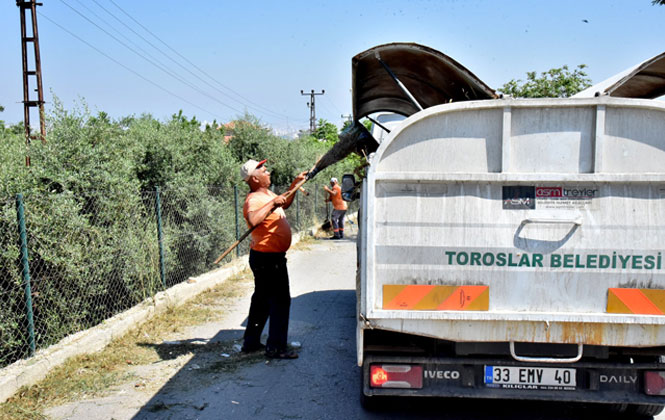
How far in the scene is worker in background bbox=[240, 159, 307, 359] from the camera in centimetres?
519

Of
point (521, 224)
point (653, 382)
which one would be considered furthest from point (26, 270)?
point (653, 382)

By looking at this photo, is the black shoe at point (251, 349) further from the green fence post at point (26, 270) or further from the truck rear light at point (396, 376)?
the truck rear light at point (396, 376)

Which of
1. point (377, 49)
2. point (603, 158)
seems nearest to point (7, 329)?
point (377, 49)

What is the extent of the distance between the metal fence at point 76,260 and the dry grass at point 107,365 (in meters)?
0.43

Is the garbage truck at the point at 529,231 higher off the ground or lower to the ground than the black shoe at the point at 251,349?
higher

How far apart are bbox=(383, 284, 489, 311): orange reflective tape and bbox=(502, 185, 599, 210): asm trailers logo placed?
0.55m

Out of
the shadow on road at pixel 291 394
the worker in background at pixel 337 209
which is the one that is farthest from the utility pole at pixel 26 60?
the shadow on road at pixel 291 394

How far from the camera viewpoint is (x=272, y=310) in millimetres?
5359

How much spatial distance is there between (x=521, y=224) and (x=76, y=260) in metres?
4.64

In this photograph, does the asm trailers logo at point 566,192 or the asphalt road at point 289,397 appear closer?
the asm trailers logo at point 566,192

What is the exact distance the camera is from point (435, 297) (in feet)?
10.6

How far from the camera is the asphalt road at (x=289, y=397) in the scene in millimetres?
4133

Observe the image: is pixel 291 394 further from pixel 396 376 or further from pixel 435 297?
pixel 435 297

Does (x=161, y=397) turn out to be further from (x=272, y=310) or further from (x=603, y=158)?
(x=603, y=158)
